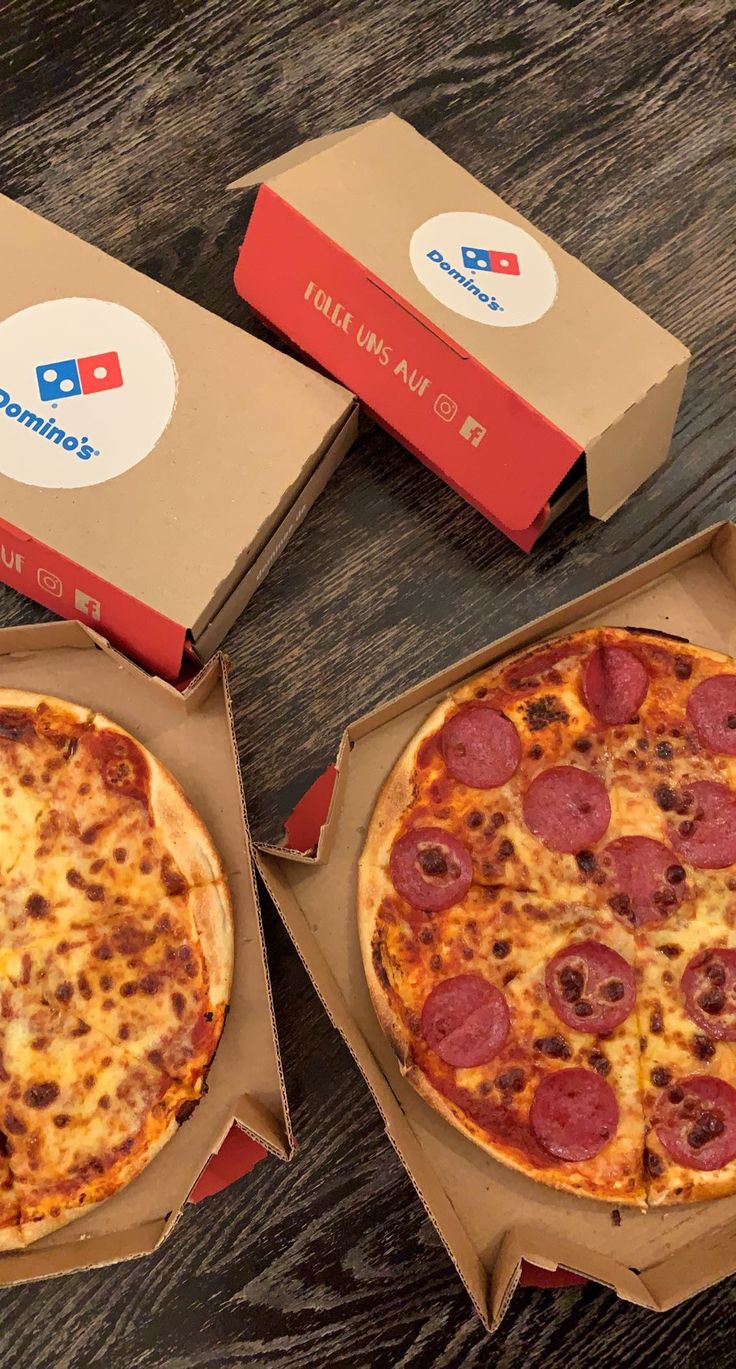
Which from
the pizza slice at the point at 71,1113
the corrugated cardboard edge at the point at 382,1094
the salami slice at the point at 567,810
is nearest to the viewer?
the corrugated cardboard edge at the point at 382,1094

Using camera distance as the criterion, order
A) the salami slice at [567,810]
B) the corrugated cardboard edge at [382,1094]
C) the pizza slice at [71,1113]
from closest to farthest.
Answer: the corrugated cardboard edge at [382,1094] < the pizza slice at [71,1113] < the salami slice at [567,810]

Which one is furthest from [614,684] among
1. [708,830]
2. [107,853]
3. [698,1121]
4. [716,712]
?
[107,853]

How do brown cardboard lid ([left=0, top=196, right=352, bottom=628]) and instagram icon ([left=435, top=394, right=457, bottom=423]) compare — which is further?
instagram icon ([left=435, top=394, right=457, bottom=423])

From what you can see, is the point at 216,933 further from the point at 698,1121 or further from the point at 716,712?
the point at 716,712

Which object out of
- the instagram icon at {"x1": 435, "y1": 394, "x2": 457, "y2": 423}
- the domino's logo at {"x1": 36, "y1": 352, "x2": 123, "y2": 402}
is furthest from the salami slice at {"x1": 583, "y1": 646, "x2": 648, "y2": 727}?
the domino's logo at {"x1": 36, "y1": 352, "x2": 123, "y2": 402}

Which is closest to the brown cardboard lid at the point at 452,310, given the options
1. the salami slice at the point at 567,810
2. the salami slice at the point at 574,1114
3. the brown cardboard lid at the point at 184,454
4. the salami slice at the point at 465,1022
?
the brown cardboard lid at the point at 184,454

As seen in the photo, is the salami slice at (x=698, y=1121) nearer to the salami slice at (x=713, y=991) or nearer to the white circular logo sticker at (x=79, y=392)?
the salami slice at (x=713, y=991)

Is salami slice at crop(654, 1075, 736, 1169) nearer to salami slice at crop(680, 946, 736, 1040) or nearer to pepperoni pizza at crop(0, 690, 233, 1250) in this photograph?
salami slice at crop(680, 946, 736, 1040)

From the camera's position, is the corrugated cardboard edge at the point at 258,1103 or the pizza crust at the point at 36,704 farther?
the pizza crust at the point at 36,704
